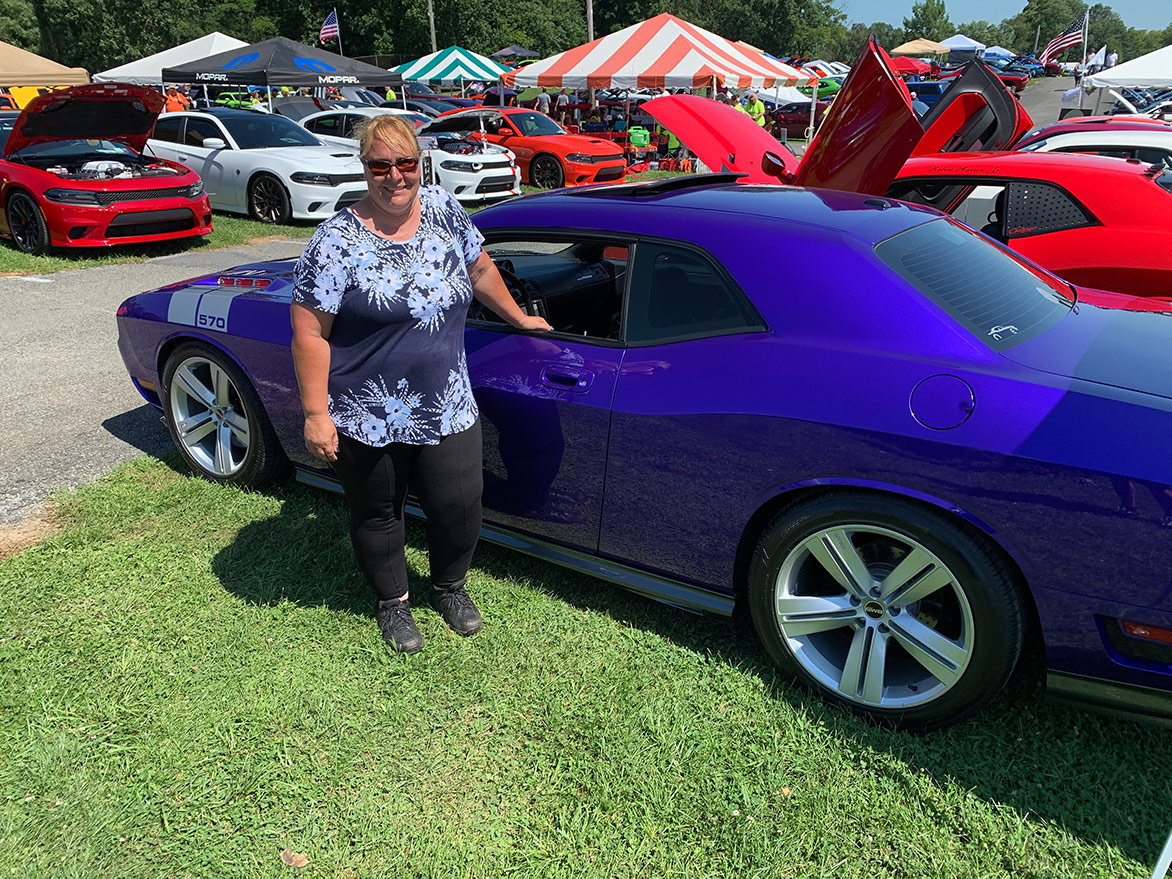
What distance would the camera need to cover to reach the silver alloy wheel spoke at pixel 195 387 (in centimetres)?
391

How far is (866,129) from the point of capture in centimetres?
432

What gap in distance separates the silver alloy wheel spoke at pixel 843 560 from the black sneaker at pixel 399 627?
4.61 ft

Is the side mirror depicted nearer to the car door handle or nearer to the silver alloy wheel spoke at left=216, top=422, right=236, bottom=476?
the car door handle

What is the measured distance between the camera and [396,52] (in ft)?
180

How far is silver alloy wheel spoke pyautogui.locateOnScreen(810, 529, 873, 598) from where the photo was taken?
2.36 meters

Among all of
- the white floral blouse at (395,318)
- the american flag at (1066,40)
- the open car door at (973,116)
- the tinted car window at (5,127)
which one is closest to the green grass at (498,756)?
the white floral blouse at (395,318)

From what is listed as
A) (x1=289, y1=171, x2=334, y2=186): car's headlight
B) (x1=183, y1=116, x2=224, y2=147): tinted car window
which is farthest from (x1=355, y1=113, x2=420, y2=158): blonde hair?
(x1=183, y1=116, x2=224, y2=147): tinted car window

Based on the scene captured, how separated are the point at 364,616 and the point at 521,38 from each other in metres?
59.8

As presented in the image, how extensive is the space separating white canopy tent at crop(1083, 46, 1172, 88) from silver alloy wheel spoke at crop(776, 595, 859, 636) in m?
18.6

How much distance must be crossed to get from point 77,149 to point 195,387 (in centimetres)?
761

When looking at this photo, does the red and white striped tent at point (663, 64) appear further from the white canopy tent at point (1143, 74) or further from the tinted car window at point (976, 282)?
the tinted car window at point (976, 282)

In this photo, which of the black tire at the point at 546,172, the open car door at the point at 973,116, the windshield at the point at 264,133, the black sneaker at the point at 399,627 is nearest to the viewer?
the black sneaker at the point at 399,627

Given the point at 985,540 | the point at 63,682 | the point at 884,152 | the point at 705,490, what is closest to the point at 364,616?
the point at 63,682

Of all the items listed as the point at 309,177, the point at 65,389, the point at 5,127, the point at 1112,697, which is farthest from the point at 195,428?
the point at 5,127
